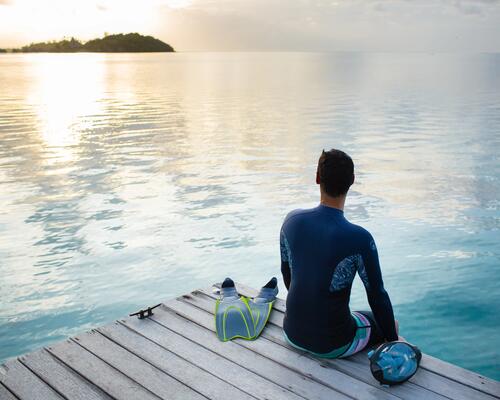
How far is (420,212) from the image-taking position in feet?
41.9

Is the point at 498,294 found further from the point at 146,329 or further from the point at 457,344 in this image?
the point at 146,329

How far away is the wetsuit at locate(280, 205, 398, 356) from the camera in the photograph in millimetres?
4039

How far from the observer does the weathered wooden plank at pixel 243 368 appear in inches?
158

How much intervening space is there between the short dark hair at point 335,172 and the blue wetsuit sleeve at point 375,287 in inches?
18.1

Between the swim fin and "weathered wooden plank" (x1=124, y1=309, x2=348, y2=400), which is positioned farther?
the swim fin

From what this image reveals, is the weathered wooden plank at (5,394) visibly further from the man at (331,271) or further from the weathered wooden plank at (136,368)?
the man at (331,271)

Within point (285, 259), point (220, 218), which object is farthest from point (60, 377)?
point (220, 218)

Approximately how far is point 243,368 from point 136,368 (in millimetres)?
898

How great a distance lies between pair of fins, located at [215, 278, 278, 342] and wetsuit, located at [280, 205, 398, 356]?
61cm

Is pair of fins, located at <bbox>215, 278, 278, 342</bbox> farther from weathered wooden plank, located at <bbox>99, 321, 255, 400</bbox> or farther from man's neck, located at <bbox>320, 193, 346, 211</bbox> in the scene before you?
man's neck, located at <bbox>320, 193, 346, 211</bbox>

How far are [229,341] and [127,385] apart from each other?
104cm

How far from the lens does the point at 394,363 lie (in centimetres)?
401

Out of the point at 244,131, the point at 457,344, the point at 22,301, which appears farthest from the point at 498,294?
the point at 244,131

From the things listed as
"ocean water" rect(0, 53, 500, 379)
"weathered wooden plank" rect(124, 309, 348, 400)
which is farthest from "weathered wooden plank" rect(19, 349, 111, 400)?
"ocean water" rect(0, 53, 500, 379)
